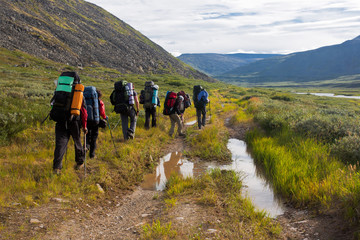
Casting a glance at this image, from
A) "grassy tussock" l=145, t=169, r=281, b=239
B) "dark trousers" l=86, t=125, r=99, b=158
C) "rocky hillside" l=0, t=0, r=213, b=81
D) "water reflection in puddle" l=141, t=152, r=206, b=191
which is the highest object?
"rocky hillside" l=0, t=0, r=213, b=81

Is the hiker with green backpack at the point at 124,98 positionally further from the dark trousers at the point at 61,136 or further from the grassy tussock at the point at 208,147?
the dark trousers at the point at 61,136

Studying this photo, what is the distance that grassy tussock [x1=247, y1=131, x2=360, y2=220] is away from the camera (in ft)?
13.6

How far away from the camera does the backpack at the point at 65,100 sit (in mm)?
5113

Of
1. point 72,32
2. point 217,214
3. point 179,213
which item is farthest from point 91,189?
point 72,32

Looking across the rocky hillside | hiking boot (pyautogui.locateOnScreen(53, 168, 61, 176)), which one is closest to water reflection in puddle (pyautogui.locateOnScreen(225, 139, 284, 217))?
hiking boot (pyautogui.locateOnScreen(53, 168, 61, 176))

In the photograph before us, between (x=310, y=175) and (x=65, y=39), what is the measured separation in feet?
267

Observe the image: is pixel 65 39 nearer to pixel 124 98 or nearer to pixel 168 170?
pixel 124 98

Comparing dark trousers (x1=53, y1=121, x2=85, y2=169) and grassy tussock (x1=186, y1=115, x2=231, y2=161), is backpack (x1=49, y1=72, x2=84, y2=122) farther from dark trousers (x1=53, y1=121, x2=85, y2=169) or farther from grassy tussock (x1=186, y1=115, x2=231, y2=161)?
grassy tussock (x1=186, y1=115, x2=231, y2=161)

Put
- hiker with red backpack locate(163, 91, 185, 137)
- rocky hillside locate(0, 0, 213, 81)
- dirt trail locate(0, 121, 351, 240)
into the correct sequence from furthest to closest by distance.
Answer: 1. rocky hillside locate(0, 0, 213, 81)
2. hiker with red backpack locate(163, 91, 185, 137)
3. dirt trail locate(0, 121, 351, 240)

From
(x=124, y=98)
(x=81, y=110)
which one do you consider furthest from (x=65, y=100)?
(x=124, y=98)

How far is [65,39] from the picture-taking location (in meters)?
72.3

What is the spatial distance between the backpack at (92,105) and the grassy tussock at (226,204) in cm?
276

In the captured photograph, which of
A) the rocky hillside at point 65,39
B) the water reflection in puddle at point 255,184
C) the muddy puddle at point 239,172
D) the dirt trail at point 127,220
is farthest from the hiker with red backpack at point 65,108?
the rocky hillside at point 65,39

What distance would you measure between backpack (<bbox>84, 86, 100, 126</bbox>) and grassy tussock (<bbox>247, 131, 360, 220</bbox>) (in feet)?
16.8
